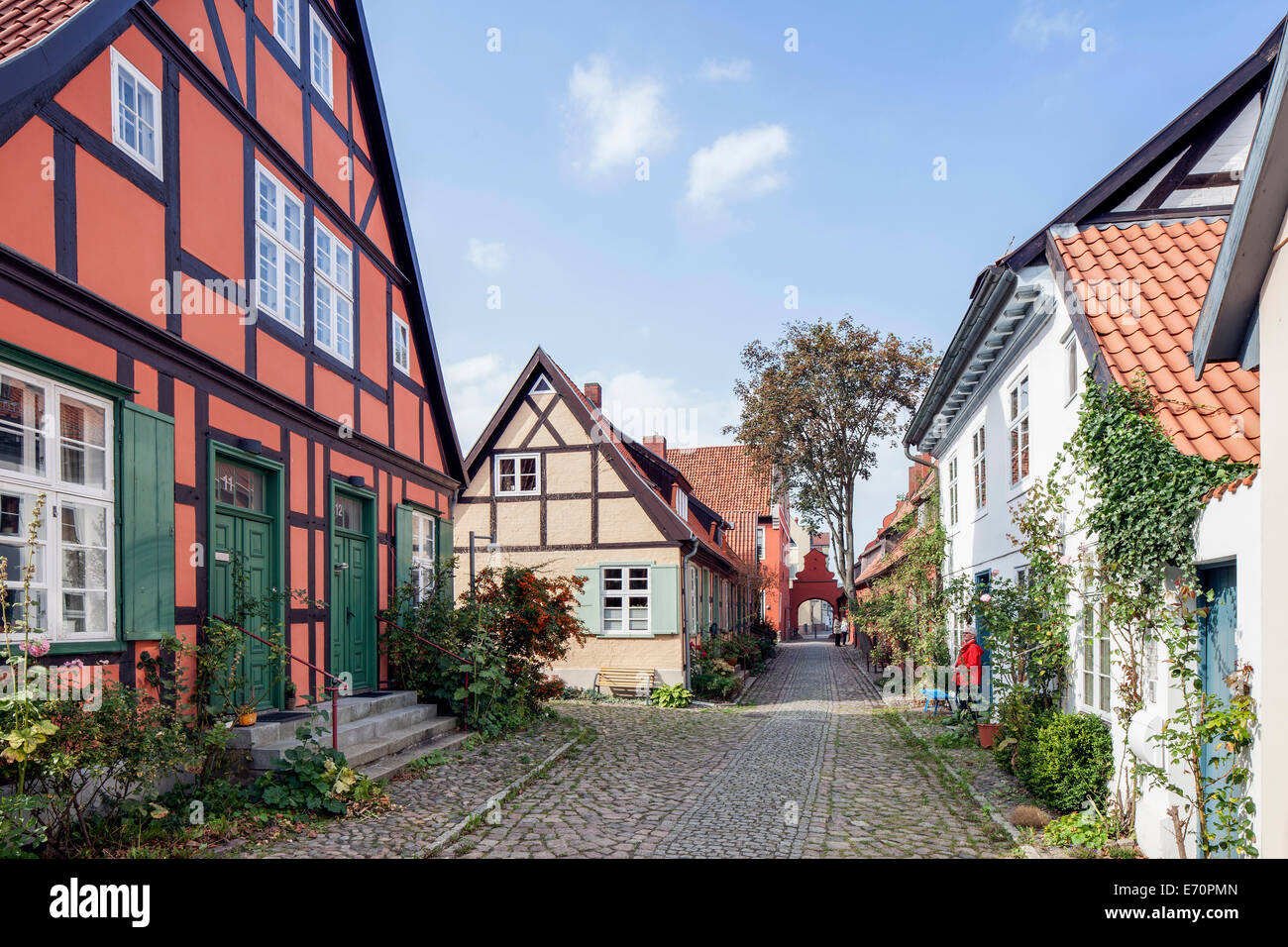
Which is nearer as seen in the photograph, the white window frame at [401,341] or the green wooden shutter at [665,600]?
the white window frame at [401,341]

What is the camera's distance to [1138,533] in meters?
6.33

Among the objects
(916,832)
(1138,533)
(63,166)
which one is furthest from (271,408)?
(1138,533)

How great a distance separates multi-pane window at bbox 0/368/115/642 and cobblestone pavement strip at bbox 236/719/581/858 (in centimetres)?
193

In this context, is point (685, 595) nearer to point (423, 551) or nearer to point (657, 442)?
point (423, 551)

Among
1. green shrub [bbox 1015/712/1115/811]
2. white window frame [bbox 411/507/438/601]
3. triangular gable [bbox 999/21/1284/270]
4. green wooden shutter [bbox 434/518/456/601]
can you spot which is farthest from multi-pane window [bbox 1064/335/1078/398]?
green wooden shutter [bbox 434/518/456/601]

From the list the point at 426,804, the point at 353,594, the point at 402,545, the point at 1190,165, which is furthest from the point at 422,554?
the point at 1190,165

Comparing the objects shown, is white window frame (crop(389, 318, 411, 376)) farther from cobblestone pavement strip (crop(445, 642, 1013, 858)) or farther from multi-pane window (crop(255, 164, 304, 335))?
cobblestone pavement strip (crop(445, 642, 1013, 858))

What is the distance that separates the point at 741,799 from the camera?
862 centimetres

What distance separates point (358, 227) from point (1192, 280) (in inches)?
347

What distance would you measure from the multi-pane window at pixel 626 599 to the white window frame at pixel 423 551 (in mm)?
6693

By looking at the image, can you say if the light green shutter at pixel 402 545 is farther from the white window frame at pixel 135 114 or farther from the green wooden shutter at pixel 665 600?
the green wooden shutter at pixel 665 600

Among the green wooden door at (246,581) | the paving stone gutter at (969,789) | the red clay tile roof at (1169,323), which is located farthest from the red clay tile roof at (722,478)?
the green wooden door at (246,581)

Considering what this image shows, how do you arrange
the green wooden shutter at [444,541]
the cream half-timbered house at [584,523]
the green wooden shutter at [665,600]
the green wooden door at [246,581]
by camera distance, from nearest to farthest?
1. the green wooden door at [246,581]
2. the green wooden shutter at [444,541]
3. the green wooden shutter at [665,600]
4. the cream half-timbered house at [584,523]

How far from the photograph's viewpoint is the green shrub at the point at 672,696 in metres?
18.1
